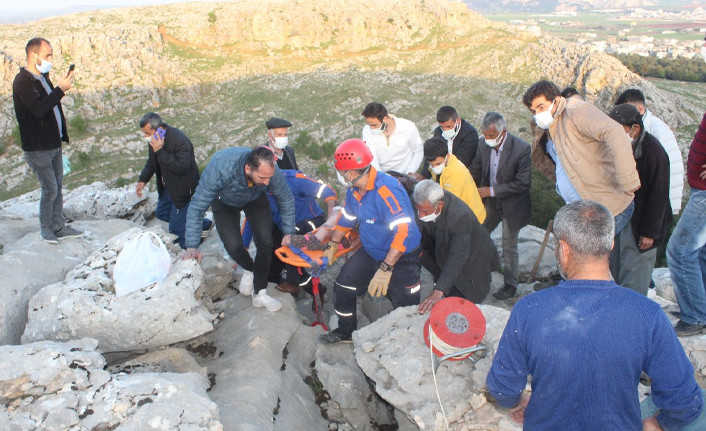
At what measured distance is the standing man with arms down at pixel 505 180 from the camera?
564cm

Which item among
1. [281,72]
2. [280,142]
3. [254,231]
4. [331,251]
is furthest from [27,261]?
[281,72]

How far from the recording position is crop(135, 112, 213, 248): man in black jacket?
19.1 ft

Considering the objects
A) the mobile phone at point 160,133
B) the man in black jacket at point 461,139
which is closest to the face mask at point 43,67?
the mobile phone at point 160,133

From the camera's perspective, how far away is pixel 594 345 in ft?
6.62

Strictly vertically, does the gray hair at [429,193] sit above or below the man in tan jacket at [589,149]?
below

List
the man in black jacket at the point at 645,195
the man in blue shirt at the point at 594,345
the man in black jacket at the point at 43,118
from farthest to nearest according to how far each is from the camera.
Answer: the man in black jacket at the point at 43,118 < the man in black jacket at the point at 645,195 < the man in blue shirt at the point at 594,345

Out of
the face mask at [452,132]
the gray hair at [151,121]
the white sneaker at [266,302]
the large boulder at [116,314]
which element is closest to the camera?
the large boulder at [116,314]

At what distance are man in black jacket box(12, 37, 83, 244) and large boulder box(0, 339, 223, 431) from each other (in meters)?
2.79

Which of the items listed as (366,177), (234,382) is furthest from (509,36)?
(234,382)

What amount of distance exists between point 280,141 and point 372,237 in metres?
2.08

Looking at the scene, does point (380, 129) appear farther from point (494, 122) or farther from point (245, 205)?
point (245, 205)

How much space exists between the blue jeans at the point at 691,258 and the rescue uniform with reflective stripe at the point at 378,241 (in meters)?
2.42

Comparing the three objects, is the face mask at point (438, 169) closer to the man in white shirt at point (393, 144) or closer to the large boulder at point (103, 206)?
the man in white shirt at point (393, 144)

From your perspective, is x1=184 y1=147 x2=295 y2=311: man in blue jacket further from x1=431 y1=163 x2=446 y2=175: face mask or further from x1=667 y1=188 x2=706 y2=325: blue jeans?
x1=667 y1=188 x2=706 y2=325: blue jeans
